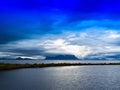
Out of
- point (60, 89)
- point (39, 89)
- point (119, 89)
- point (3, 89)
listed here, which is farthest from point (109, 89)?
point (3, 89)

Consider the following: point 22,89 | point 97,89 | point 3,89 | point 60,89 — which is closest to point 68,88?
point 60,89

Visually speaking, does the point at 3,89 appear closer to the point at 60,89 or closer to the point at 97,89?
the point at 60,89

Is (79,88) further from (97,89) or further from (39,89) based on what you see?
(39,89)

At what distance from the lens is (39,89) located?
105ft

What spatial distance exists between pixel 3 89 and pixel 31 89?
424 cm

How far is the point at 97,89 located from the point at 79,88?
2.70 m

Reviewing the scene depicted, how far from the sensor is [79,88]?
107ft

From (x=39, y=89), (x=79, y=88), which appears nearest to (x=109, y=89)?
(x=79, y=88)

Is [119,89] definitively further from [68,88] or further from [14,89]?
[14,89]

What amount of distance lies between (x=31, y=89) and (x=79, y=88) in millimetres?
7229

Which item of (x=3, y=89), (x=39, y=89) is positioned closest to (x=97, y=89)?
(x=39, y=89)

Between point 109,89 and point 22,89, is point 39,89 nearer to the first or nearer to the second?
point 22,89

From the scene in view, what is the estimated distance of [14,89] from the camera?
31.8 meters

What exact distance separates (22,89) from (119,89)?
559 inches
